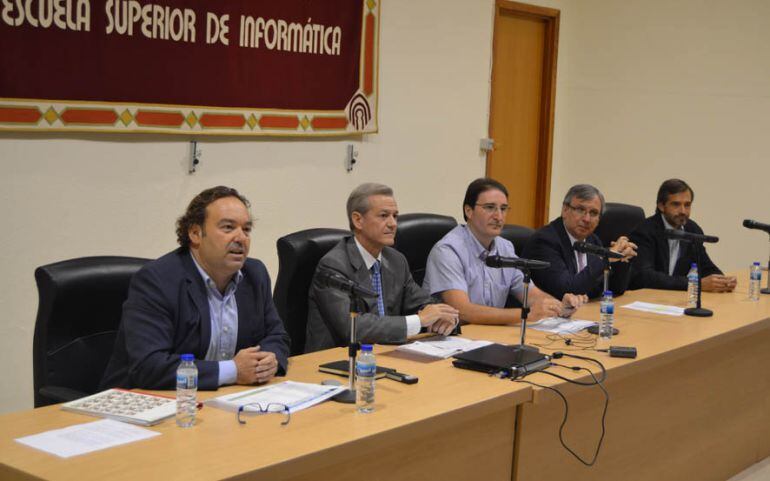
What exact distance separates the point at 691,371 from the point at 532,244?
878 mm

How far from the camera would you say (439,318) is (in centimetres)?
310

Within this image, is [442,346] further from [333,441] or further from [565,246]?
[565,246]

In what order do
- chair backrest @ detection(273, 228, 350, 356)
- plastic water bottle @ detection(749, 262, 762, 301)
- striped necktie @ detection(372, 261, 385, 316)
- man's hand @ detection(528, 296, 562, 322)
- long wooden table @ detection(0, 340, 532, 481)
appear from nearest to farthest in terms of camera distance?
1. long wooden table @ detection(0, 340, 532, 481)
2. chair backrest @ detection(273, 228, 350, 356)
3. striped necktie @ detection(372, 261, 385, 316)
4. man's hand @ detection(528, 296, 562, 322)
5. plastic water bottle @ detection(749, 262, 762, 301)

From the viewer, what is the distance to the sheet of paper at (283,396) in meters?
2.26

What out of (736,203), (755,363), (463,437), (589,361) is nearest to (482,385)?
(463,437)

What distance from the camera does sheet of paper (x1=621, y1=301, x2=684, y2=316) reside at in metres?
3.84

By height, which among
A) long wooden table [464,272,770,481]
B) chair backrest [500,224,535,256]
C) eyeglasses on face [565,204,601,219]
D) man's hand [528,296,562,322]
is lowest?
long wooden table [464,272,770,481]

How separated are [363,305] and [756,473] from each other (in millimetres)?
1993

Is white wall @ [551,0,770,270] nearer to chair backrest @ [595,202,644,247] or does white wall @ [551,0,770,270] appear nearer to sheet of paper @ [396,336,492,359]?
chair backrest @ [595,202,644,247]

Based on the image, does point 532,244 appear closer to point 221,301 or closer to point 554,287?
point 554,287

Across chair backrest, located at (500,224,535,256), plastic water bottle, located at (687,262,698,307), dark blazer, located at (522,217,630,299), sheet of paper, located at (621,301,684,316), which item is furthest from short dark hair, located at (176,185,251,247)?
plastic water bottle, located at (687,262,698,307)

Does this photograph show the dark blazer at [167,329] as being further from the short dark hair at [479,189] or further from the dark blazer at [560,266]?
the dark blazer at [560,266]

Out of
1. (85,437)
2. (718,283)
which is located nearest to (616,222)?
(718,283)

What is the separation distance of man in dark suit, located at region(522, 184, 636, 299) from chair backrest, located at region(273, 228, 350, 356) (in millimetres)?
1148
